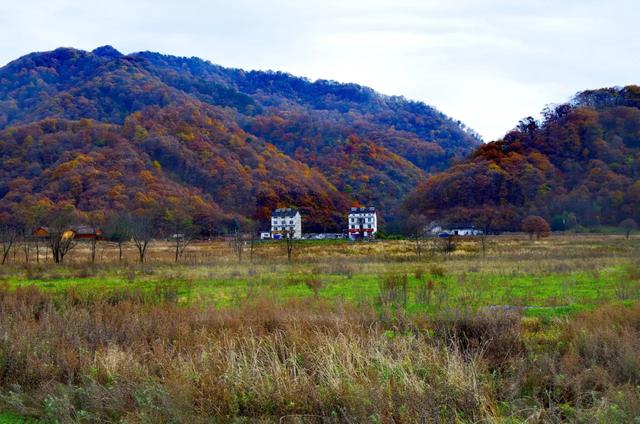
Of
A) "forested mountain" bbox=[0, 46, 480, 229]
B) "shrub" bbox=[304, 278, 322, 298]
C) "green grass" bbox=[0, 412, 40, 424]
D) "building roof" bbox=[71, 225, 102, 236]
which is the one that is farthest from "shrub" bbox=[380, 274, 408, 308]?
"forested mountain" bbox=[0, 46, 480, 229]

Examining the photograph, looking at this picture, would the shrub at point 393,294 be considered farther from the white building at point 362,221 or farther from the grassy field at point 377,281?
the white building at point 362,221

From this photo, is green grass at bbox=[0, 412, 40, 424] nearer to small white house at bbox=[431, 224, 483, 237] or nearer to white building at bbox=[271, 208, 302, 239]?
small white house at bbox=[431, 224, 483, 237]

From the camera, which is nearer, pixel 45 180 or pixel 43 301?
pixel 43 301

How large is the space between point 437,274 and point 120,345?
54.9 ft

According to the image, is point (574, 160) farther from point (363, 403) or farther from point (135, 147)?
point (363, 403)

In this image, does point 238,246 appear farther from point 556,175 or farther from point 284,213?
point 556,175

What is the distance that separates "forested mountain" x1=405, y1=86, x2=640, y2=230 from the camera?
84125mm

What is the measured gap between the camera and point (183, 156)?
11356 cm

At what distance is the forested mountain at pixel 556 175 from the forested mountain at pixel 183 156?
2441 cm

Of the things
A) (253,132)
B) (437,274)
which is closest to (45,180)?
(253,132)

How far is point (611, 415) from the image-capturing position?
589 cm

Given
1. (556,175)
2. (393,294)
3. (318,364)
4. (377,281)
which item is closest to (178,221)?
(377,281)

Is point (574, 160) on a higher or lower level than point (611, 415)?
higher

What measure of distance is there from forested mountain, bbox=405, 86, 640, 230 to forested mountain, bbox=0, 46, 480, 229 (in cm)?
2441
